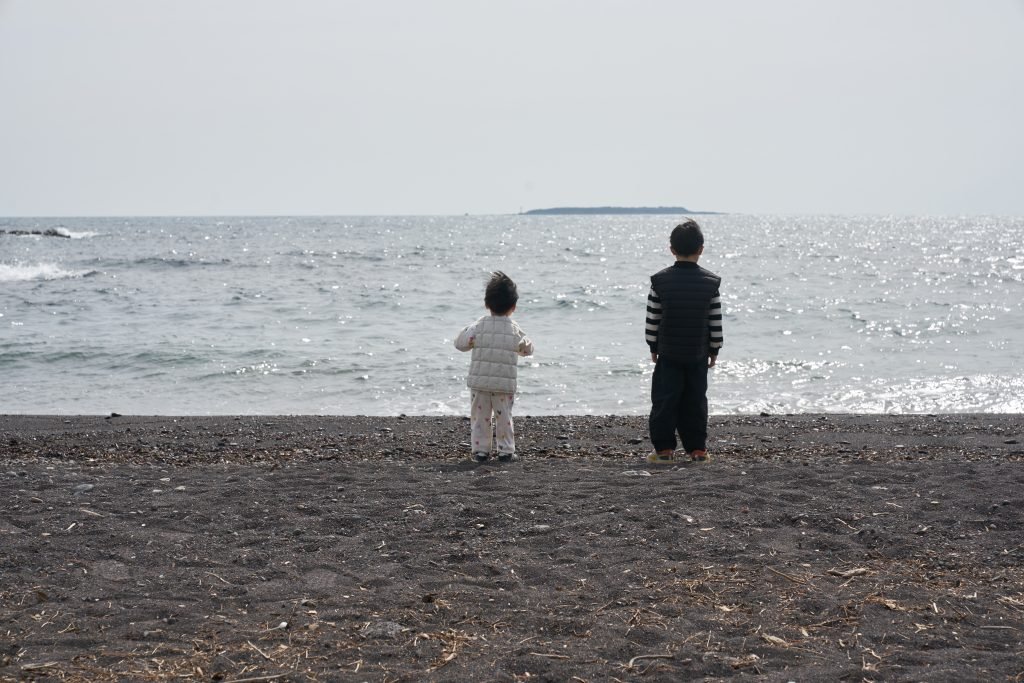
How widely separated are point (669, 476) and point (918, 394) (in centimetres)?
926

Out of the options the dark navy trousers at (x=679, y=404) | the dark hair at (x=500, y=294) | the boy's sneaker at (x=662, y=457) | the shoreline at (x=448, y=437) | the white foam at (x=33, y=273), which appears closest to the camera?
the boy's sneaker at (x=662, y=457)

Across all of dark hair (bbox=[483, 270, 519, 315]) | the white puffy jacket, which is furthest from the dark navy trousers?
dark hair (bbox=[483, 270, 519, 315])

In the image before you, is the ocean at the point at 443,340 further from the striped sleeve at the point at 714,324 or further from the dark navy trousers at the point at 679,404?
the striped sleeve at the point at 714,324

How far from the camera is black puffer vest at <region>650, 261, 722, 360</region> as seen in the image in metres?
7.27

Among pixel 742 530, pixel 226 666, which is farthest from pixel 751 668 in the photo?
pixel 226 666

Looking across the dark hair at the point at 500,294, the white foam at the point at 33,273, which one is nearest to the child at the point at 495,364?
the dark hair at the point at 500,294

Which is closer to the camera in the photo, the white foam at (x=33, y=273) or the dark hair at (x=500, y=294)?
the dark hair at (x=500, y=294)

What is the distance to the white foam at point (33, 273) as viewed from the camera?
35156 mm

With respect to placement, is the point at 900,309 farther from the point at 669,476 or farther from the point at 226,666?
the point at 226,666

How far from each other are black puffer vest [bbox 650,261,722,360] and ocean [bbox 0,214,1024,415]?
568 cm

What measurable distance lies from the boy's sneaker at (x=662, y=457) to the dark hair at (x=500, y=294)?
157 centimetres

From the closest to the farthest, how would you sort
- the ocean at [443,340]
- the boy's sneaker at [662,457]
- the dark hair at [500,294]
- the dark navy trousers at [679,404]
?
1. the boy's sneaker at [662,457]
2. the dark navy trousers at [679,404]
3. the dark hair at [500,294]
4. the ocean at [443,340]

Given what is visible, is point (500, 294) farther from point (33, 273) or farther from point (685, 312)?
point (33, 273)

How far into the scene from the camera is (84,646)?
385 centimetres
